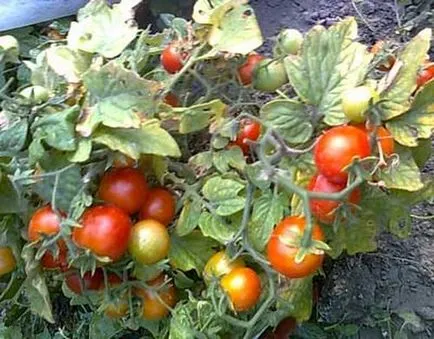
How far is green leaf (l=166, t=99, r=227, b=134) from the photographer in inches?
35.0

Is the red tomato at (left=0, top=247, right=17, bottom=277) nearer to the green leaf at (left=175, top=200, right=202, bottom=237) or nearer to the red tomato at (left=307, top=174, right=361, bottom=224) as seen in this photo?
the green leaf at (left=175, top=200, right=202, bottom=237)

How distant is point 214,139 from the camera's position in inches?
35.7

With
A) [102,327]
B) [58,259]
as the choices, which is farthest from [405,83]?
[102,327]

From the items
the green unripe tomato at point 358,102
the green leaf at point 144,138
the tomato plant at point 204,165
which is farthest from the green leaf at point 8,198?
the green unripe tomato at point 358,102

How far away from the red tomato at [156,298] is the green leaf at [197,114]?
15 cm

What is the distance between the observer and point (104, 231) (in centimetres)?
84

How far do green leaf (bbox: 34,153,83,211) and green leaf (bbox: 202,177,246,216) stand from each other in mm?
122

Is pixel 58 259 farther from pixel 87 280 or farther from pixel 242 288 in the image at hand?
pixel 242 288

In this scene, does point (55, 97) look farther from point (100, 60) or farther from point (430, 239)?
point (430, 239)

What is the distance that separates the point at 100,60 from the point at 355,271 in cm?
43

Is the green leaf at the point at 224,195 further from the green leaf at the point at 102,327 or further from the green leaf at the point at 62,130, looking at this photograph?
the green leaf at the point at 102,327

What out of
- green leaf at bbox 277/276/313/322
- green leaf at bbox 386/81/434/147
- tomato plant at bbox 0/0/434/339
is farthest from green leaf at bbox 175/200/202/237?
green leaf at bbox 386/81/434/147

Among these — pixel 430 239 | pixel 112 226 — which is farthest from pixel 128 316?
pixel 430 239

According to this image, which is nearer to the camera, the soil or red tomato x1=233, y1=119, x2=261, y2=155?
red tomato x1=233, y1=119, x2=261, y2=155
